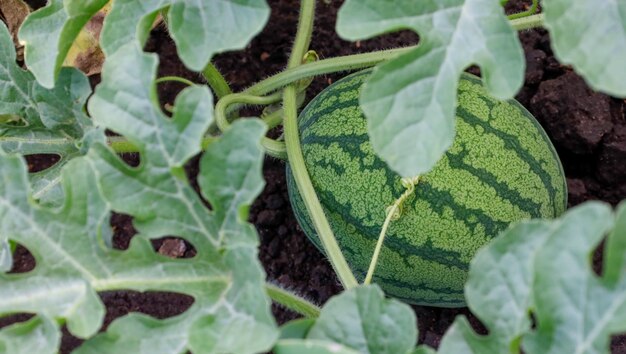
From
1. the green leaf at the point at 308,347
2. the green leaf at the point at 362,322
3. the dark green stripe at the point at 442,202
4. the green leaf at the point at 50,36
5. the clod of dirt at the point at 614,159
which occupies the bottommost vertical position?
the clod of dirt at the point at 614,159

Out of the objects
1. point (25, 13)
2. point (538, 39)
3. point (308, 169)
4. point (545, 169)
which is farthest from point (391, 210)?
point (25, 13)

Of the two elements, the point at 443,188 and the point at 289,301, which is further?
the point at 443,188

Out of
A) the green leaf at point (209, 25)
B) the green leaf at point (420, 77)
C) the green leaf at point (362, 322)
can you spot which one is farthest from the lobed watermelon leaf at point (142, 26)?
the green leaf at point (362, 322)

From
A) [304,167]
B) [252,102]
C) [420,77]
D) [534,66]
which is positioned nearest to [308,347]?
[420,77]

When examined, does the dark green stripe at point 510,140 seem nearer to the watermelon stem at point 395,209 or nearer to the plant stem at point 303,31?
the watermelon stem at point 395,209

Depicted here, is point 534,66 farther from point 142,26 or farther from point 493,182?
point 142,26
